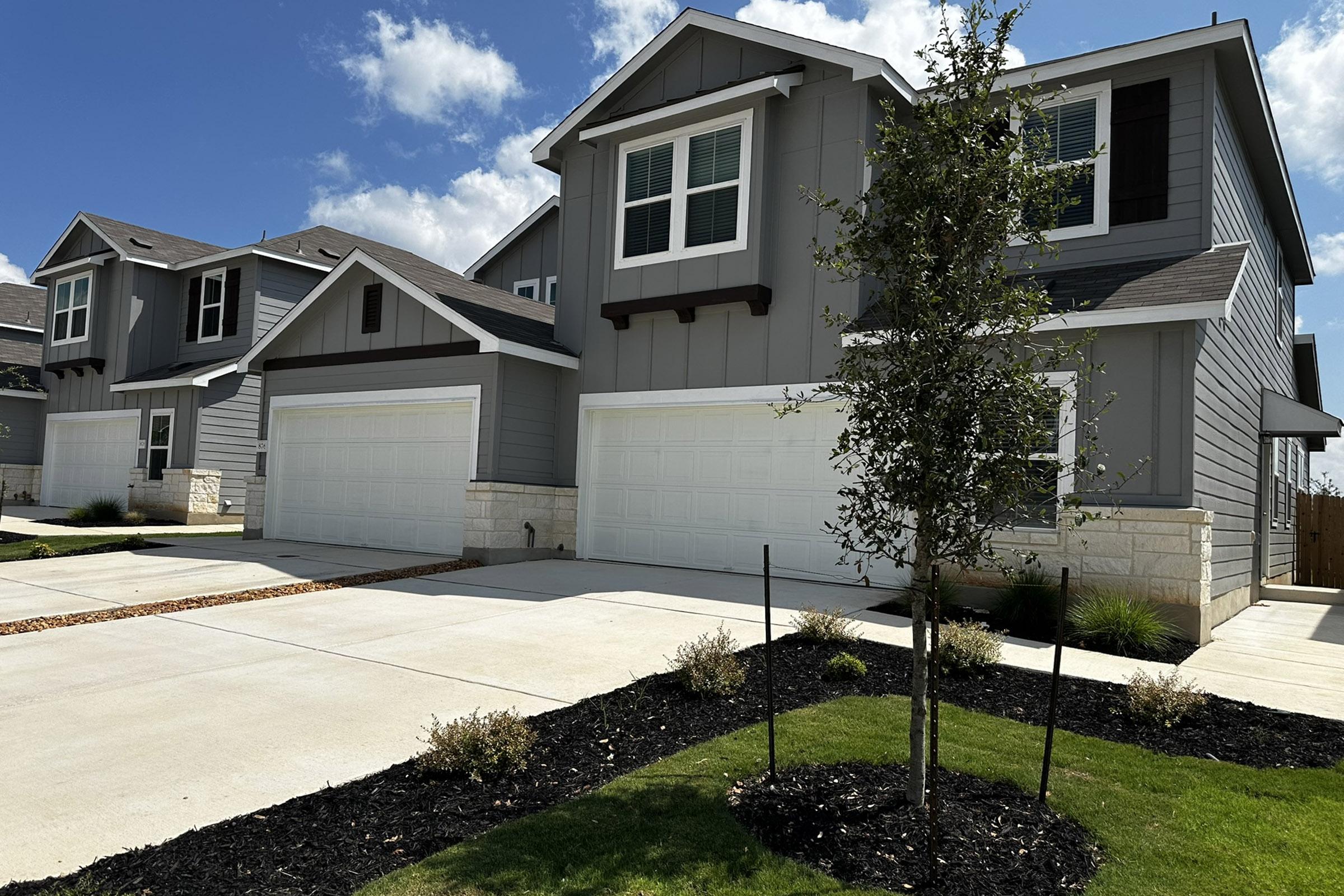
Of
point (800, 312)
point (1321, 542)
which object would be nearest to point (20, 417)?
point (800, 312)

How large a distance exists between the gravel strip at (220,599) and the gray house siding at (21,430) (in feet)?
63.4

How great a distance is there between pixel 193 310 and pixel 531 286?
894 centimetres

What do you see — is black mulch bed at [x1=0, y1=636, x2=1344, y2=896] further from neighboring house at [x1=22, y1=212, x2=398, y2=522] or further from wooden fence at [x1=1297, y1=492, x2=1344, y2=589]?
neighboring house at [x1=22, y1=212, x2=398, y2=522]

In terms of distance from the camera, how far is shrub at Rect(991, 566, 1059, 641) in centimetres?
855

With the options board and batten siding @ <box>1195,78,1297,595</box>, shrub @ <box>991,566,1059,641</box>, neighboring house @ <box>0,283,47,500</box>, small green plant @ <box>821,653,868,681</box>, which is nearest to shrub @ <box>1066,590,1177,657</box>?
shrub @ <box>991,566,1059,641</box>

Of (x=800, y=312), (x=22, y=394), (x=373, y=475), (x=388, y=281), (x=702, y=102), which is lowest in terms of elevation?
(x=373, y=475)

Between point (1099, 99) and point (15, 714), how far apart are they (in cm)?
1212

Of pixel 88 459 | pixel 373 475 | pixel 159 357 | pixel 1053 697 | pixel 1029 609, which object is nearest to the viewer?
pixel 1053 697

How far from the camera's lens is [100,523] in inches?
742

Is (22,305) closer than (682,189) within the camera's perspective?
No

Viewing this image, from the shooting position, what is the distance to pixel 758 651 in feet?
23.2

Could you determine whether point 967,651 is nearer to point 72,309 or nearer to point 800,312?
point 800,312

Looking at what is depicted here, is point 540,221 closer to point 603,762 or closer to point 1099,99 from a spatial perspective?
point 1099,99

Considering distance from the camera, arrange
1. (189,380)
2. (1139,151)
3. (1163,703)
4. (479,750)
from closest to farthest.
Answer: (479,750) → (1163,703) → (1139,151) → (189,380)
